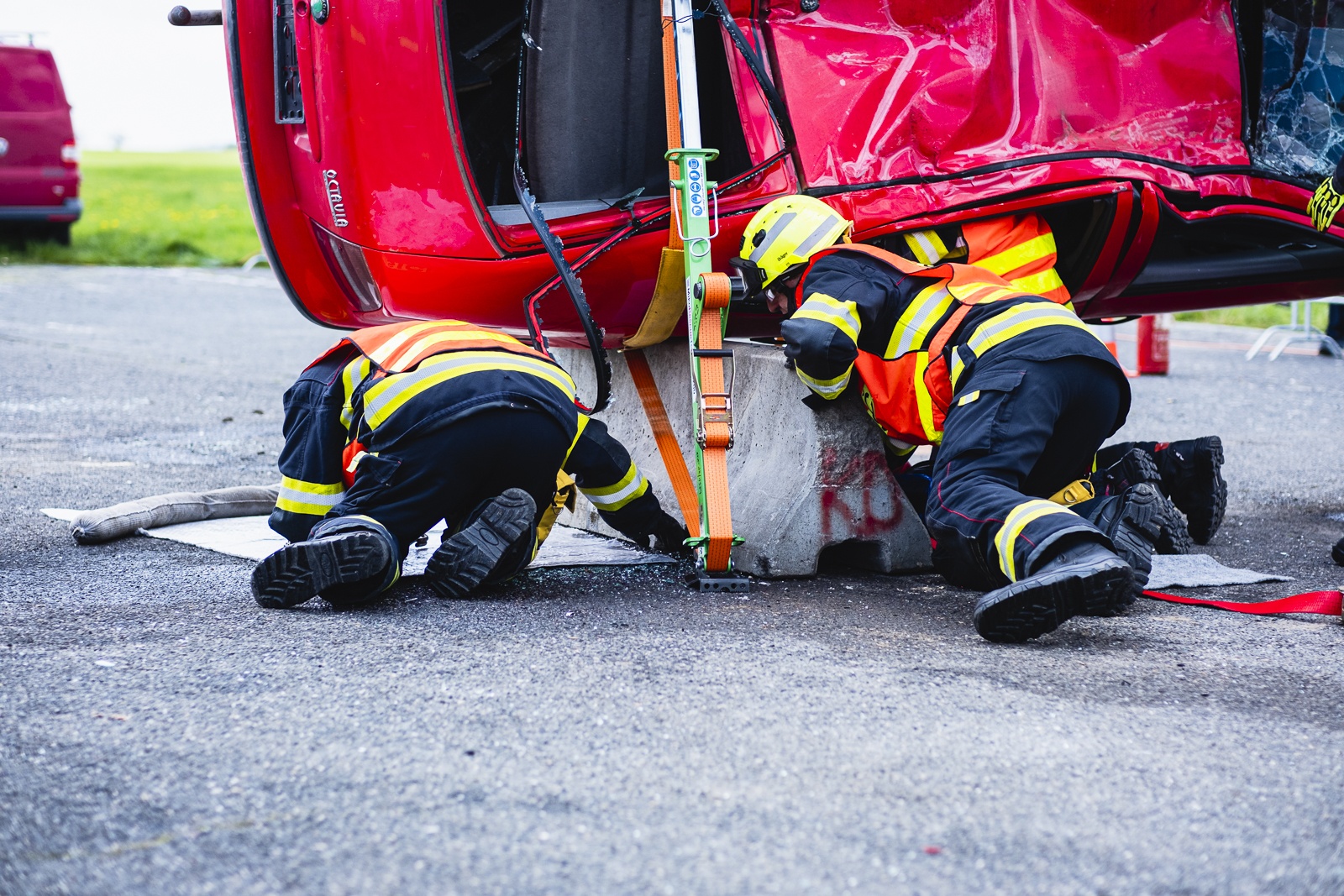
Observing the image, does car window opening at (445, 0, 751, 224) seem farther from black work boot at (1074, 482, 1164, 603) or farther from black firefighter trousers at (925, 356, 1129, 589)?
black work boot at (1074, 482, 1164, 603)

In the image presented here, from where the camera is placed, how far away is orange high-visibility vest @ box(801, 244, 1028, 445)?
3.59m

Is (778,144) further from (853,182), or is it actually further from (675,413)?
(675,413)

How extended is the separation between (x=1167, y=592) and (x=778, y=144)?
5.59 ft

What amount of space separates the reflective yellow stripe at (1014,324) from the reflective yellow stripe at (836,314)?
293 mm

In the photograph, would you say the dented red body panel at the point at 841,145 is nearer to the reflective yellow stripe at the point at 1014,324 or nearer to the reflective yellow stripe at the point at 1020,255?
the reflective yellow stripe at the point at 1020,255

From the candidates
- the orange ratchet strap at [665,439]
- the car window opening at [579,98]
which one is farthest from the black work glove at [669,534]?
the car window opening at [579,98]

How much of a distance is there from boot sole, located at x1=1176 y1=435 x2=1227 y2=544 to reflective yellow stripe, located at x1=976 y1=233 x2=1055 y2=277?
0.85 metres

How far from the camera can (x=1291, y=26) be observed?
15.1 ft

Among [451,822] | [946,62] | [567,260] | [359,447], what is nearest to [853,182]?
[946,62]

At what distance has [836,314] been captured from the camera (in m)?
3.53

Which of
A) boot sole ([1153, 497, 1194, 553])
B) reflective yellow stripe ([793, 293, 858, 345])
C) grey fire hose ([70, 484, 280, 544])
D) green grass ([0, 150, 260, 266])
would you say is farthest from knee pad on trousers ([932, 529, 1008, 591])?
green grass ([0, 150, 260, 266])

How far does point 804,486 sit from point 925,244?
84cm

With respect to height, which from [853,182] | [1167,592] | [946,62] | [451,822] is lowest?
[1167,592]

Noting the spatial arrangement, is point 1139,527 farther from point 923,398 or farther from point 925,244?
Result: point 925,244
